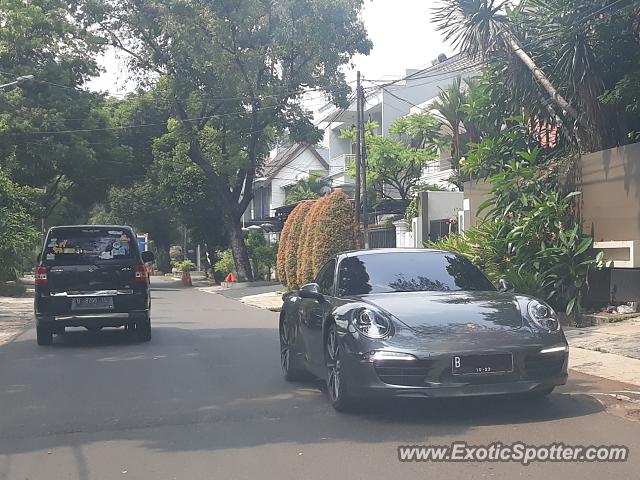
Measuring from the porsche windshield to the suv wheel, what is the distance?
23.1ft

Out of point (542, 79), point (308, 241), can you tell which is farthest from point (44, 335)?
point (308, 241)

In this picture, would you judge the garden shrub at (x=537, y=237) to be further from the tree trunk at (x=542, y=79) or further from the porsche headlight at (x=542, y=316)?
the porsche headlight at (x=542, y=316)

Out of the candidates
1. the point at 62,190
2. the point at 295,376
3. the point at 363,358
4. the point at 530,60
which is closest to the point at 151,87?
the point at 62,190

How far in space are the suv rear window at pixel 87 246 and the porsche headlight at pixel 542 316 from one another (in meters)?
8.11

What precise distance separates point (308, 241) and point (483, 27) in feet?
36.9

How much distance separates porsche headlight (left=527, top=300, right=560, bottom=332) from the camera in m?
6.90

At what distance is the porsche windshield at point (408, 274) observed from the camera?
Result: 7832 mm

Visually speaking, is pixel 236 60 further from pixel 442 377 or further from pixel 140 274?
pixel 442 377

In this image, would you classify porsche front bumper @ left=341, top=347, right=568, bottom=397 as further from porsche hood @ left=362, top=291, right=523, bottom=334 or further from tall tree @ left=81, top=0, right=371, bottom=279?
tall tree @ left=81, top=0, right=371, bottom=279

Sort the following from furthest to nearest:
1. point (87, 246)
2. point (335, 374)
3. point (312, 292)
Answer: point (87, 246) < point (312, 292) < point (335, 374)

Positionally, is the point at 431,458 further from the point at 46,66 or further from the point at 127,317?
Answer: the point at 46,66

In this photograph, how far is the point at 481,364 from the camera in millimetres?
6457

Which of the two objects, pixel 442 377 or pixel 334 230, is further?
pixel 334 230

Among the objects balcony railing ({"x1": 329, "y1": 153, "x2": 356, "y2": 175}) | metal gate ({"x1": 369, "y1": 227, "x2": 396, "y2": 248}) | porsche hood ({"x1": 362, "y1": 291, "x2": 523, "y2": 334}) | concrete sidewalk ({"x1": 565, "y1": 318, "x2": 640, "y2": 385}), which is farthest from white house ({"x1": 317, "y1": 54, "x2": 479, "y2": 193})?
porsche hood ({"x1": 362, "y1": 291, "x2": 523, "y2": 334})
